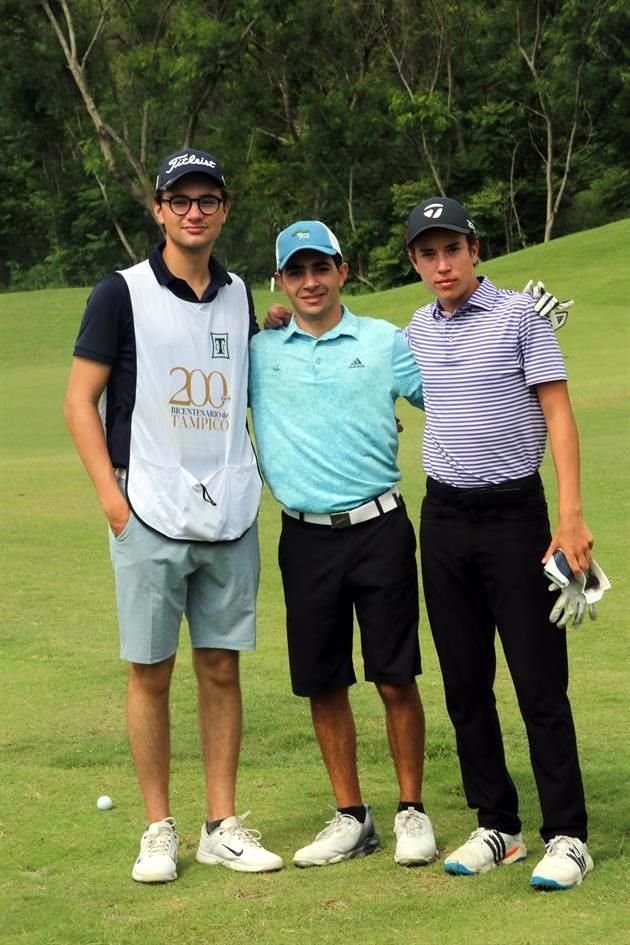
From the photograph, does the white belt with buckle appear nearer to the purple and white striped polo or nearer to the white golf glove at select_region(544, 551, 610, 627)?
the purple and white striped polo

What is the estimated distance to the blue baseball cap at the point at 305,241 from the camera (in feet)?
15.8

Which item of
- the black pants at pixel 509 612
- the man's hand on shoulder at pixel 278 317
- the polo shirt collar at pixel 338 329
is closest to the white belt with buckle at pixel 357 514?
the black pants at pixel 509 612

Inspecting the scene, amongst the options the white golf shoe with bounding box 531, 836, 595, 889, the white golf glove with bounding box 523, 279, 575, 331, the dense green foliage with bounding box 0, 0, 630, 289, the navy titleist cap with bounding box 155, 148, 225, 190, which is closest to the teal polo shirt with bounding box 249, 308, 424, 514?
the white golf glove with bounding box 523, 279, 575, 331

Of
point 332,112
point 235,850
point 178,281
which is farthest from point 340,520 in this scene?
point 332,112

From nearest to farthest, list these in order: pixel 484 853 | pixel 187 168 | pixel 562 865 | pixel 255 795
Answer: pixel 562 865
pixel 484 853
pixel 187 168
pixel 255 795

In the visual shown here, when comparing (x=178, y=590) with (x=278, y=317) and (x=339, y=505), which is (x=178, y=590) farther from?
(x=278, y=317)

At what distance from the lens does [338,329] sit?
4.79 m

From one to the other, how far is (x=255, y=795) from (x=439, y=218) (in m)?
2.23

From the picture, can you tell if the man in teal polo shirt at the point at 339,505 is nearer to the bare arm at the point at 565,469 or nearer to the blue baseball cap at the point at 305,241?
the blue baseball cap at the point at 305,241

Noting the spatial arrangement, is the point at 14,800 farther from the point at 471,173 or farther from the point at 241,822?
the point at 471,173

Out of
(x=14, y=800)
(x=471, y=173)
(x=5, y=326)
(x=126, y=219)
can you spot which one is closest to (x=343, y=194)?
(x=471, y=173)

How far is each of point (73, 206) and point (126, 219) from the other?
2.38 m

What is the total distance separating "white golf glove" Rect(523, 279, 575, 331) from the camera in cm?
445

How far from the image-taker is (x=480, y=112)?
160ft
